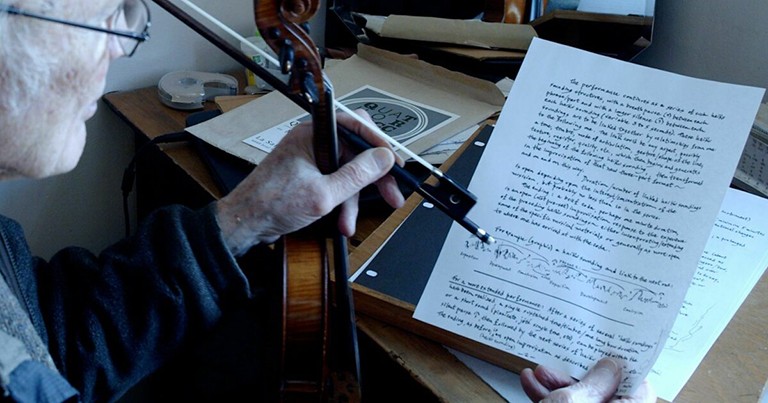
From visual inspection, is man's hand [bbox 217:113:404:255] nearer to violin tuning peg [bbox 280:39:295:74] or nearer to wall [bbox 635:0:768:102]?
violin tuning peg [bbox 280:39:295:74]

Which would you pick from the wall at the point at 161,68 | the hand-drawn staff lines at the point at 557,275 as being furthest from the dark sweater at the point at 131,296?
the wall at the point at 161,68

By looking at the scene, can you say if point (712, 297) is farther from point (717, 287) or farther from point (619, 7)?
point (619, 7)

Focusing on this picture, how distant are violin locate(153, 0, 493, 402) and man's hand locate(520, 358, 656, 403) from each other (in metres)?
0.15

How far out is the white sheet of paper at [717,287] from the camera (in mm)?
729

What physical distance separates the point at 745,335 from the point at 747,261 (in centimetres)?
9

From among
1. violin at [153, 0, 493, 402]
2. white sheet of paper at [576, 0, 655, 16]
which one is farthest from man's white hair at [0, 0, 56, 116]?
white sheet of paper at [576, 0, 655, 16]

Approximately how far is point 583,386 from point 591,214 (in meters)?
0.17

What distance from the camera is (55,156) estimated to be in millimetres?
643

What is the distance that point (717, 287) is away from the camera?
0.80m

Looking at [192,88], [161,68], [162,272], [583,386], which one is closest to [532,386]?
[583,386]

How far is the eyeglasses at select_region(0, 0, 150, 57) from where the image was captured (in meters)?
0.64

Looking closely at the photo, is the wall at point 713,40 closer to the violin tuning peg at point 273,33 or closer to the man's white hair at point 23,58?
the violin tuning peg at point 273,33

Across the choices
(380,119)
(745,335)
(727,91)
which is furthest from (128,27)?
(745,335)

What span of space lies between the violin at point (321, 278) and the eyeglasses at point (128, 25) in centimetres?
6
